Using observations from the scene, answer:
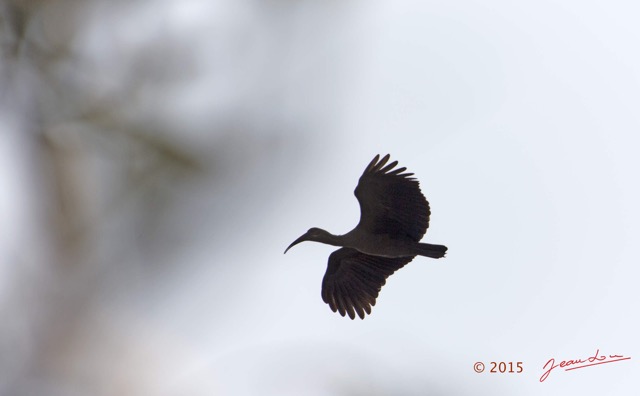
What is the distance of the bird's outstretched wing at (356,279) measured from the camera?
9766 mm

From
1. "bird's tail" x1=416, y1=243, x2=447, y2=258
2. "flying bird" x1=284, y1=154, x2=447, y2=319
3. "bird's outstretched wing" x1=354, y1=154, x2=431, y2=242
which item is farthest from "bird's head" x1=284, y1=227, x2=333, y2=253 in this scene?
"bird's tail" x1=416, y1=243, x2=447, y2=258

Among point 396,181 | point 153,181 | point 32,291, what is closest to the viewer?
point 32,291

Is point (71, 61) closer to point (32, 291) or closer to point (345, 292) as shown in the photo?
point (32, 291)

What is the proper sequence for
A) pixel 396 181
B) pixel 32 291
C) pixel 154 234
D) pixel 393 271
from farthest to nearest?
1. pixel 393 271
2. pixel 396 181
3. pixel 154 234
4. pixel 32 291

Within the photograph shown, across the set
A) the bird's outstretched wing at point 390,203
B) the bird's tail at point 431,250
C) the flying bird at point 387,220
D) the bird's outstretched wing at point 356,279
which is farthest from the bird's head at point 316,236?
the bird's tail at point 431,250

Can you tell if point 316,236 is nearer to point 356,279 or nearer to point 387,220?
point 387,220

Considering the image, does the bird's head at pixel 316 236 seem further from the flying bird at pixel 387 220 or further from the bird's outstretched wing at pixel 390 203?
the bird's outstretched wing at pixel 390 203

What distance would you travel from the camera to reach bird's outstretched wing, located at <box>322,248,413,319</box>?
977cm

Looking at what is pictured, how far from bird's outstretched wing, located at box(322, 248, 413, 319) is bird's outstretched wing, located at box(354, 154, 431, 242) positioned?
0.91 meters

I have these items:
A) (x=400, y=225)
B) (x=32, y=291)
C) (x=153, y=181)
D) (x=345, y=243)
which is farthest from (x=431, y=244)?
(x=32, y=291)

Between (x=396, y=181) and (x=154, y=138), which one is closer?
(x=154, y=138)

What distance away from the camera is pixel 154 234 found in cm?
304

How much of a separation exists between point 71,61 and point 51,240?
850mm

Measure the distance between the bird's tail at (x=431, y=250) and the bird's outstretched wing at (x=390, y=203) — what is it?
0.12 metres
